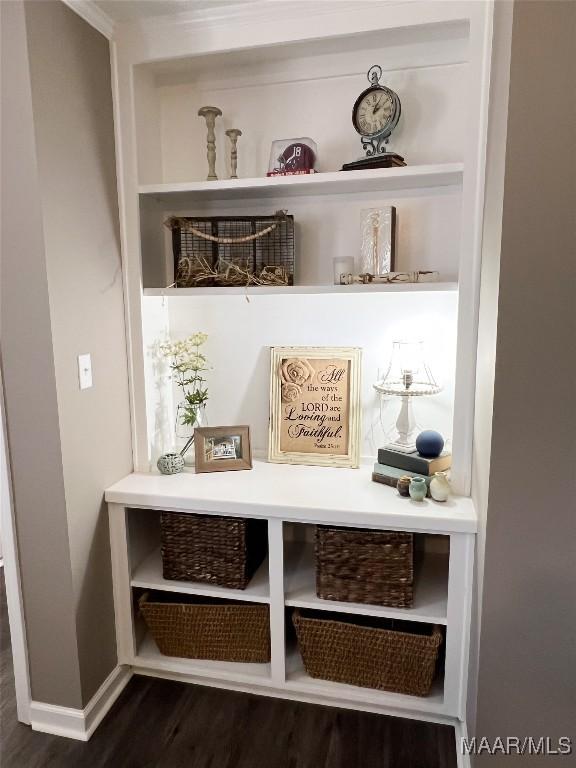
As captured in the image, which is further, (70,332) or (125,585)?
(125,585)

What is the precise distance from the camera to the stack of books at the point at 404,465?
1893mm

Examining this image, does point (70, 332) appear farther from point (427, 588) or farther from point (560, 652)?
point (560, 652)

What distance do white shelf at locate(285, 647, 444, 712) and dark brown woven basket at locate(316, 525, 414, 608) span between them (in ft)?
1.10

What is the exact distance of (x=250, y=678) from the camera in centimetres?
193

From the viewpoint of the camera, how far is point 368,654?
→ 1.82 metres

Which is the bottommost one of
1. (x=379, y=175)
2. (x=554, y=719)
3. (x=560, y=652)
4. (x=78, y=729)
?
(x=78, y=729)

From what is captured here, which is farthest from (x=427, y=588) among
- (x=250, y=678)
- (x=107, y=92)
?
(x=107, y=92)

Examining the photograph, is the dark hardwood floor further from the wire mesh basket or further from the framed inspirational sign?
the wire mesh basket

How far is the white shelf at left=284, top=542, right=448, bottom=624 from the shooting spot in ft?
5.78

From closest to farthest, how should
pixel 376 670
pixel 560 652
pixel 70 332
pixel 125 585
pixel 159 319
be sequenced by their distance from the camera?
pixel 560 652
pixel 70 332
pixel 376 670
pixel 125 585
pixel 159 319

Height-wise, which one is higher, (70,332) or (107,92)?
(107,92)

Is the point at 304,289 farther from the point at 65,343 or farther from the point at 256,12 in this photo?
the point at 256,12

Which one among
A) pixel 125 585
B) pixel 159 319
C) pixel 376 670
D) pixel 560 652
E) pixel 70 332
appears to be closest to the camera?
pixel 560 652

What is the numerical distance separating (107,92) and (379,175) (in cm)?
103
